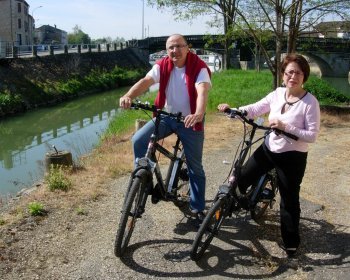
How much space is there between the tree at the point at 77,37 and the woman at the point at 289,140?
351ft

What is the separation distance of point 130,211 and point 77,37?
114309 millimetres

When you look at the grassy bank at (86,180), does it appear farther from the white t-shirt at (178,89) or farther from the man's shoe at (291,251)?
the man's shoe at (291,251)

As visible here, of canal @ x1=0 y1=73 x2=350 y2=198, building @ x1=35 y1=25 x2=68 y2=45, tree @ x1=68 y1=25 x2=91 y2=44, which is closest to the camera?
canal @ x1=0 y1=73 x2=350 y2=198

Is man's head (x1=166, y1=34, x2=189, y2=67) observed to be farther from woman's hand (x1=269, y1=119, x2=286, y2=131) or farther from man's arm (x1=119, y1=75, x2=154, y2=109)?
woman's hand (x1=269, y1=119, x2=286, y2=131)

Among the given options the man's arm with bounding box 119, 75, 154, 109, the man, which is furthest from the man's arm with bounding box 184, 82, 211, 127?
the man's arm with bounding box 119, 75, 154, 109

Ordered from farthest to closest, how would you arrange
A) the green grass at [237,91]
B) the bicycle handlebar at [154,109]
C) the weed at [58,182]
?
1. the green grass at [237,91]
2. the weed at [58,182]
3. the bicycle handlebar at [154,109]

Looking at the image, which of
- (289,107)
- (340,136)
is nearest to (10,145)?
(340,136)

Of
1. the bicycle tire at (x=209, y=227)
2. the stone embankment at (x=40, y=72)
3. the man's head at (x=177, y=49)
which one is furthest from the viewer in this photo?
the stone embankment at (x=40, y=72)

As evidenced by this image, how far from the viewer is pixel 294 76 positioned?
3.87 metres

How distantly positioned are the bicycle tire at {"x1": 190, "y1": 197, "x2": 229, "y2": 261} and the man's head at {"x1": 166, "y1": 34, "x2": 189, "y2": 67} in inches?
56.8

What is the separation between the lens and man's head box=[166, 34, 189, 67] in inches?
170

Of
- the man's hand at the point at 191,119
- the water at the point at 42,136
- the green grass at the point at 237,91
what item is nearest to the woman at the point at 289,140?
the man's hand at the point at 191,119

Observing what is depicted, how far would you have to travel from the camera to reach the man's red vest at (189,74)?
436 centimetres

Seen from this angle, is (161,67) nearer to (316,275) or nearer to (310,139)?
(310,139)
